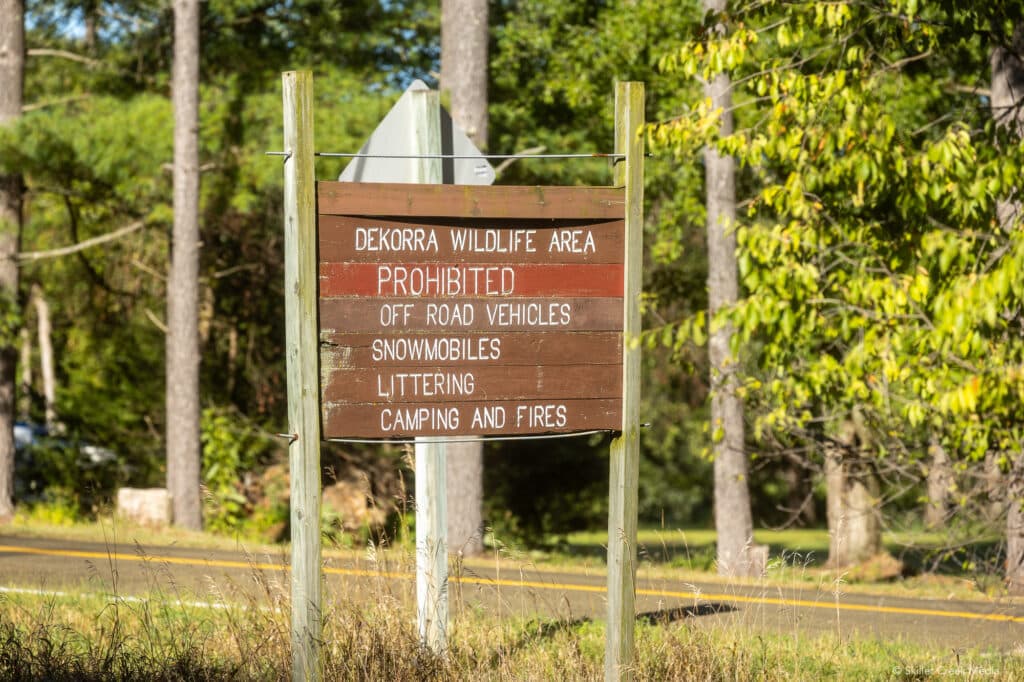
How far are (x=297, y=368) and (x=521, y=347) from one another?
97cm

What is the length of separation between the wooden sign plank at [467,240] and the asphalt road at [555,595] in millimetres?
1635

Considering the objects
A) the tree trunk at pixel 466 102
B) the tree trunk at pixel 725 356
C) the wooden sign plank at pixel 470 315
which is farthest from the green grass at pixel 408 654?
the tree trunk at pixel 725 356

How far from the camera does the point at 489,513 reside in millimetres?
21562

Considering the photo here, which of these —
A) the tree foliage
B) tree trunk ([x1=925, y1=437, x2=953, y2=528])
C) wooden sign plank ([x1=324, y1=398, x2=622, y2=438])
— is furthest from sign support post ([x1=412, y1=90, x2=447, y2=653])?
tree trunk ([x1=925, y1=437, x2=953, y2=528])

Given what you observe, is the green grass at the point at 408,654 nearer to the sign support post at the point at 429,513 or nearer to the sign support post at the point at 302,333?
the sign support post at the point at 429,513

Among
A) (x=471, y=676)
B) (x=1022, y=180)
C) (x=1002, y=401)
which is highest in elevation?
(x=1022, y=180)

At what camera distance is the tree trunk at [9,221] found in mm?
17016

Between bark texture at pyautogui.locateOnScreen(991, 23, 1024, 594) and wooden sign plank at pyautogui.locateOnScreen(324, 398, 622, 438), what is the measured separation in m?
3.01

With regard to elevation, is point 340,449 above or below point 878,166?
below

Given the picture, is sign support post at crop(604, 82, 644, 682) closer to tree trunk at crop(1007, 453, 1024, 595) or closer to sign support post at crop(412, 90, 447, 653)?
sign support post at crop(412, 90, 447, 653)

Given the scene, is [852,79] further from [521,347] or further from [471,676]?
[471,676]

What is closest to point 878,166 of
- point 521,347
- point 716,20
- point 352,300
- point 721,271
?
point 716,20

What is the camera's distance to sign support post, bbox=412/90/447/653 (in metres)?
6.05

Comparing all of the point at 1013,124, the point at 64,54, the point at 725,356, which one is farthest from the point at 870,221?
the point at 64,54
